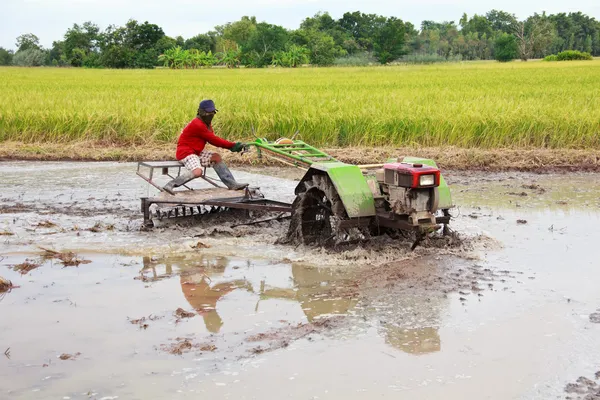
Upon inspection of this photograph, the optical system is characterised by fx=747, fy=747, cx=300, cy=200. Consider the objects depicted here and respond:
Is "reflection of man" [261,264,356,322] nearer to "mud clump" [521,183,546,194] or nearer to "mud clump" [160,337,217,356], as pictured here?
"mud clump" [160,337,217,356]

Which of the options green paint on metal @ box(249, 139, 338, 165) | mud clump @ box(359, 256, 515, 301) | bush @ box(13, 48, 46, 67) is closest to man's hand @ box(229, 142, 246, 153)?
green paint on metal @ box(249, 139, 338, 165)

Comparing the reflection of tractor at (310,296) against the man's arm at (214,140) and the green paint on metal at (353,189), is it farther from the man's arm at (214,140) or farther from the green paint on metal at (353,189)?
the man's arm at (214,140)

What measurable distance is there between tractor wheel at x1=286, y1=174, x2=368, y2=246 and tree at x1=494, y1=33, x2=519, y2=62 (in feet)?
242

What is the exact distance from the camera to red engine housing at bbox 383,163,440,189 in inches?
221

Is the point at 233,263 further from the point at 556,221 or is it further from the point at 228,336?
the point at 556,221

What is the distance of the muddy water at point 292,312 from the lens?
395cm

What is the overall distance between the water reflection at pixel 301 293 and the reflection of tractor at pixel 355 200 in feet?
1.78

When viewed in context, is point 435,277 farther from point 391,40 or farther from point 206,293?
point 391,40

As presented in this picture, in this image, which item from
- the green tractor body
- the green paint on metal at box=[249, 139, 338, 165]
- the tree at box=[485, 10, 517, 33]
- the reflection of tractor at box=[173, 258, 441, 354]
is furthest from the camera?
the tree at box=[485, 10, 517, 33]

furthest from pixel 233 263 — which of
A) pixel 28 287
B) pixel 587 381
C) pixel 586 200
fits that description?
pixel 586 200

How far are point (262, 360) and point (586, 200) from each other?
597 cm

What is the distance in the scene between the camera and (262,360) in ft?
13.8

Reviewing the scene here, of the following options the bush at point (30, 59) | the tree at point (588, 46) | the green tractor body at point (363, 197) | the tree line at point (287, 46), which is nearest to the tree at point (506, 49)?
the tree line at point (287, 46)

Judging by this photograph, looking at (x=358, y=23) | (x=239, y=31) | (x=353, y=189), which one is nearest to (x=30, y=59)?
(x=239, y=31)
